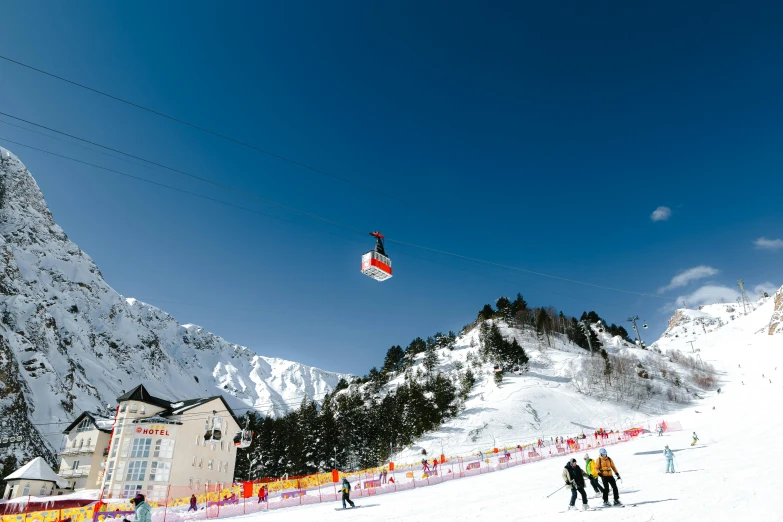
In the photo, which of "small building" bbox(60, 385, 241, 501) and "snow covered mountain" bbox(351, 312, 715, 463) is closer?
"small building" bbox(60, 385, 241, 501)

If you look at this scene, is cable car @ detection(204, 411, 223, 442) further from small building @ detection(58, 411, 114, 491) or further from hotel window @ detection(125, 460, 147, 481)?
small building @ detection(58, 411, 114, 491)

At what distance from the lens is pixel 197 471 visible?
49125 mm

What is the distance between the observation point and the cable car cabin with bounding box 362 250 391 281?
18047 mm

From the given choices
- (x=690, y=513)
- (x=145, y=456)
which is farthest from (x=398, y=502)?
(x=145, y=456)

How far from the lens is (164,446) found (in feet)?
155

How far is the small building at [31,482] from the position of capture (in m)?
50.5

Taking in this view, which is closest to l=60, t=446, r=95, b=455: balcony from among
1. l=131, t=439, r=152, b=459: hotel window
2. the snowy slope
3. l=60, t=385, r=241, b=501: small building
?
l=60, t=385, r=241, b=501: small building

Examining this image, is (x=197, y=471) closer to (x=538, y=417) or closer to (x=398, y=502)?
(x=398, y=502)

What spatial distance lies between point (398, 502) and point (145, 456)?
36105mm

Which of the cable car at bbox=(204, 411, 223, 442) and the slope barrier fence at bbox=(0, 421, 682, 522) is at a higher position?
the cable car at bbox=(204, 411, 223, 442)

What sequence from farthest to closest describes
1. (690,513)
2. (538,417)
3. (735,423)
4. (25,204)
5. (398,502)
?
(25,204) < (538,417) < (735,423) < (398,502) < (690,513)

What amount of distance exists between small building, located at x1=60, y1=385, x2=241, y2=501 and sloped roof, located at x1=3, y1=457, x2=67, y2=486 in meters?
4.98

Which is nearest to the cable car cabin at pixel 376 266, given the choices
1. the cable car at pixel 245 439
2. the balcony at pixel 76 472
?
the cable car at pixel 245 439

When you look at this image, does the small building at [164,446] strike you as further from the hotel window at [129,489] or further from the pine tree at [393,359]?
the pine tree at [393,359]
